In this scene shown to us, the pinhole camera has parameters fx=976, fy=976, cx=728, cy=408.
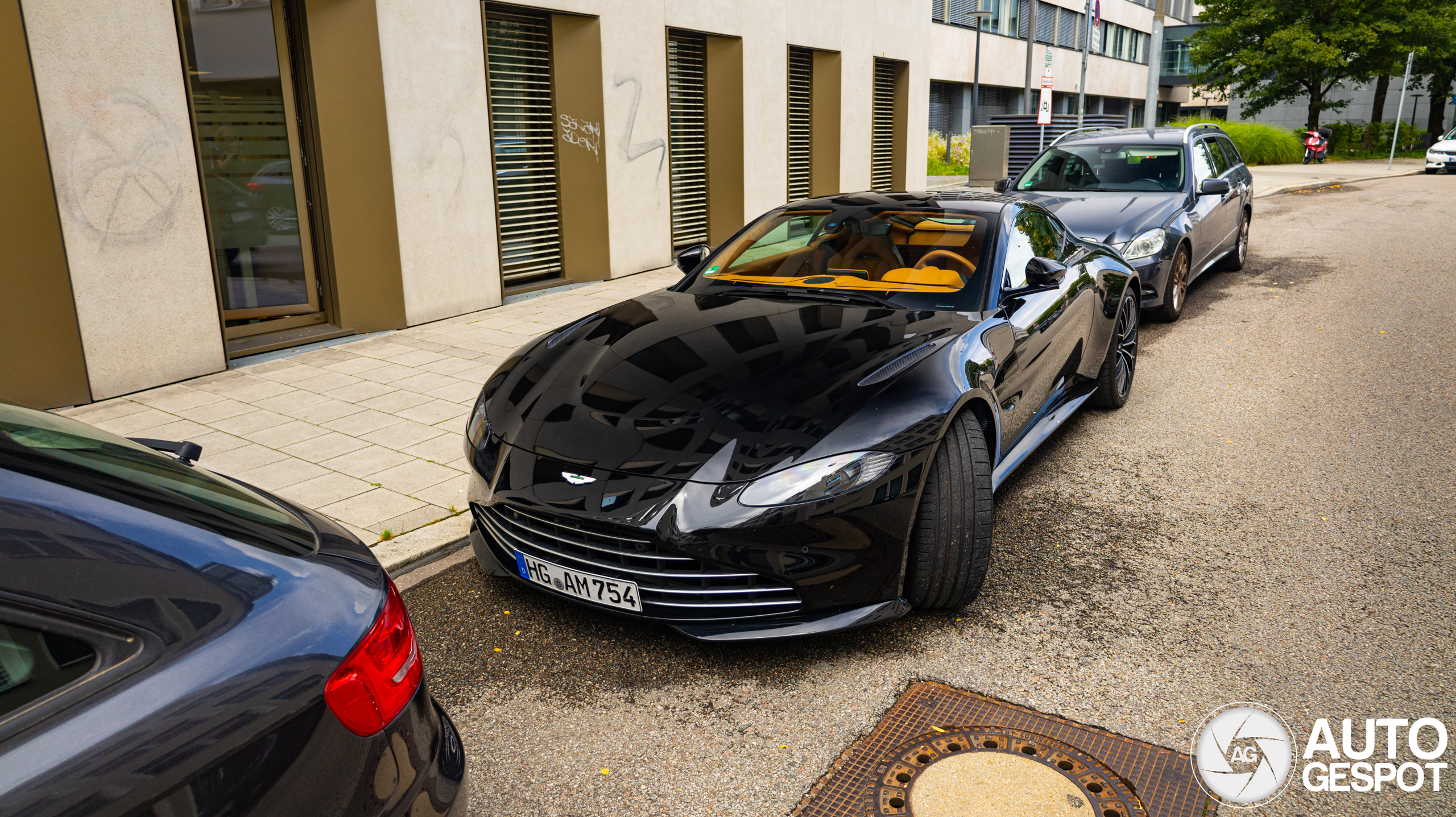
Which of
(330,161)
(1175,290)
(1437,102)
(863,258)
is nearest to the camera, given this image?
(863,258)

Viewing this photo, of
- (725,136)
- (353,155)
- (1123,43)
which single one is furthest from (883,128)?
(1123,43)

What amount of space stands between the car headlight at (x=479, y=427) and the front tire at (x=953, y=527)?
5.30 ft

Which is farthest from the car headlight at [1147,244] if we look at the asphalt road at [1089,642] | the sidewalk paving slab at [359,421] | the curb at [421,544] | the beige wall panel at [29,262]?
the beige wall panel at [29,262]

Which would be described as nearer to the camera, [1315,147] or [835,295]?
[835,295]

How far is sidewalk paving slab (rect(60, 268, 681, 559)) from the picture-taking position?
4750 mm

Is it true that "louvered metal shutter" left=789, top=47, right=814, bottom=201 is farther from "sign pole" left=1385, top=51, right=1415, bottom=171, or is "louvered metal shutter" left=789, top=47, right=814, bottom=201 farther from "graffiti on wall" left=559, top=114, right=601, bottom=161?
"sign pole" left=1385, top=51, right=1415, bottom=171

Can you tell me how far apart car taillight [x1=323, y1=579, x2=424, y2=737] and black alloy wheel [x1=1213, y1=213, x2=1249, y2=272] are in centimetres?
1163

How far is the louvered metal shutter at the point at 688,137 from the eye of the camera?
12.9 metres

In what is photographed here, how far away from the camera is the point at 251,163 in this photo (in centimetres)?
804

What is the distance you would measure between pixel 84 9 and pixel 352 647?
6712mm

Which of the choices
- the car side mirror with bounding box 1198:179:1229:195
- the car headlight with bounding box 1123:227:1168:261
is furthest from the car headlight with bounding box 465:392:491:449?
the car side mirror with bounding box 1198:179:1229:195

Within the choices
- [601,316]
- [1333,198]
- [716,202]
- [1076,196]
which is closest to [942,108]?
[1333,198]

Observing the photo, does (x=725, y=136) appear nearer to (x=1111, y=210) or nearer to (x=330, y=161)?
(x=1111, y=210)

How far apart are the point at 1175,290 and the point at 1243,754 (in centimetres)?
701
